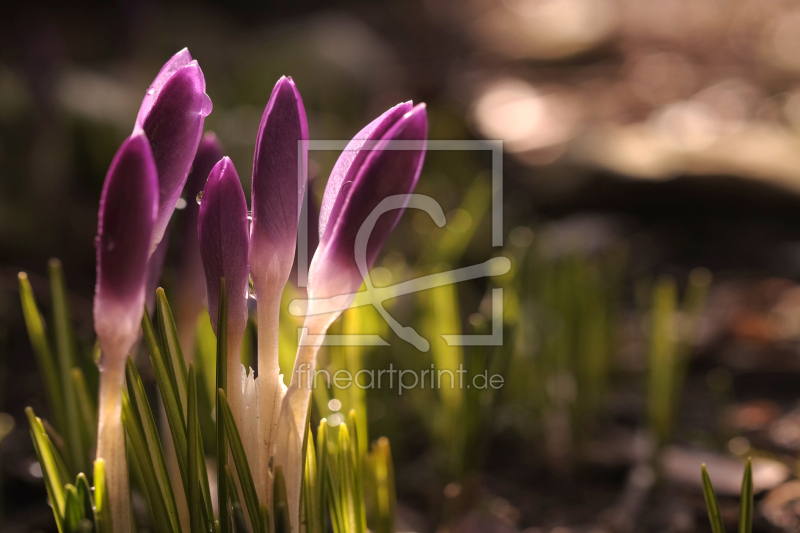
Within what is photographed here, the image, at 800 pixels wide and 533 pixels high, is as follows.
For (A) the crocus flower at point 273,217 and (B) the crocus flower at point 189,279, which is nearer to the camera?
(A) the crocus flower at point 273,217

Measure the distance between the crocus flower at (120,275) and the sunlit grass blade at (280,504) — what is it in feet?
0.44

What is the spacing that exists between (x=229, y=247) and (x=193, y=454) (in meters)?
0.18

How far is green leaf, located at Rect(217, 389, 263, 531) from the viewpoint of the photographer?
55cm

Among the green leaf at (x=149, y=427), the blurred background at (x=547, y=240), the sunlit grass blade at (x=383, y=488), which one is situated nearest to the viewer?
the green leaf at (x=149, y=427)

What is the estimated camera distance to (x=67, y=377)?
80 cm

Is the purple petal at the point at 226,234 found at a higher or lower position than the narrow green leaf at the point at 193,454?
higher

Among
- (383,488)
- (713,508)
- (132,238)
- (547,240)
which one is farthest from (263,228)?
(547,240)

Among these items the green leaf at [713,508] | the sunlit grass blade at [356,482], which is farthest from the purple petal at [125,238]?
the green leaf at [713,508]

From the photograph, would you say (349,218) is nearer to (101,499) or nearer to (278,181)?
(278,181)

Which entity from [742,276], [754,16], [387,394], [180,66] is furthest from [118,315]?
[754,16]

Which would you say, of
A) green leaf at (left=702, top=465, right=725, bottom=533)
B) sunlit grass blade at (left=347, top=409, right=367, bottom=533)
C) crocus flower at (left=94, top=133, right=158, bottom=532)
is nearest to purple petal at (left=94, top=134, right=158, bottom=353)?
crocus flower at (left=94, top=133, right=158, bottom=532)

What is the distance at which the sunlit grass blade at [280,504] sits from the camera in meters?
0.56

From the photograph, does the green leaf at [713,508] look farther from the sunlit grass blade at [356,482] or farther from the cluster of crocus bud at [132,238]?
the cluster of crocus bud at [132,238]

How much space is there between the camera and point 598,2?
19.9 ft
